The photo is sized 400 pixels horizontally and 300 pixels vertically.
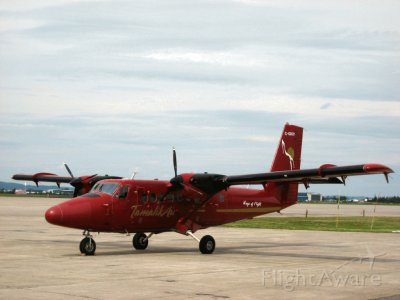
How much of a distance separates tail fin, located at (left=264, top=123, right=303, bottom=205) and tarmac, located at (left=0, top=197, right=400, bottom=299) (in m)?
2.32

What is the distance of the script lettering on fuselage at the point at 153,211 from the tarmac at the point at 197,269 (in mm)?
1434

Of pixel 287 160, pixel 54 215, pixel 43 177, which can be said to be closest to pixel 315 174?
pixel 287 160

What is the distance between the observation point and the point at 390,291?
15.5 metres

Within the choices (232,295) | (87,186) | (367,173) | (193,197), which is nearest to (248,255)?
(193,197)

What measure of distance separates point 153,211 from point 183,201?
5.02ft

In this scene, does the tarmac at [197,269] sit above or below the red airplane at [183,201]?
below

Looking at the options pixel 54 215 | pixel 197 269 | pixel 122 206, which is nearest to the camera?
pixel 197 269

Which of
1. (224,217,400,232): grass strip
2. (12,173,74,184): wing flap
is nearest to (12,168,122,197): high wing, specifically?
(12,173,74,184): wing flap

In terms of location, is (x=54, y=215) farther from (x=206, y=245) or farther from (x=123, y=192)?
(x=206, y=245)

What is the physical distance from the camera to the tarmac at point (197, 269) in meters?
14.8

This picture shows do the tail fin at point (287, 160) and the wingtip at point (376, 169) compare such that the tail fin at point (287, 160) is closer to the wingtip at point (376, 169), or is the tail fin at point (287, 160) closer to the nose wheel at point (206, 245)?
the nose wheel at point (206, 245)

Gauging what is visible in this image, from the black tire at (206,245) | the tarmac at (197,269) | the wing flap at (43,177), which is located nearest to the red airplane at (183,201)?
the black tire at (206,245)

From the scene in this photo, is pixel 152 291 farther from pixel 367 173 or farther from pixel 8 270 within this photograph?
pixel 367 173

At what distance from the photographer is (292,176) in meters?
23.7
